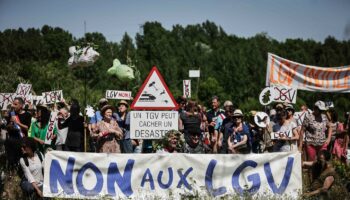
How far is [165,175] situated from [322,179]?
276cm

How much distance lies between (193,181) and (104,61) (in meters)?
68.4

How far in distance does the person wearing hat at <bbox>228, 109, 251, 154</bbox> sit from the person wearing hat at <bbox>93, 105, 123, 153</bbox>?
2367mm

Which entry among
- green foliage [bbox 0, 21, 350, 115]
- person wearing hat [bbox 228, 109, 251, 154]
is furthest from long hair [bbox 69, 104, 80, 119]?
green foliage [bbox 0, 21, 350, 115]

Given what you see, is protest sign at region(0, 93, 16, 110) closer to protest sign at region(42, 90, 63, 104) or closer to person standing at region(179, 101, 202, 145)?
protest sign at region(42, 90, 63, 104)

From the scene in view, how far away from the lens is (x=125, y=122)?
47.8 feet

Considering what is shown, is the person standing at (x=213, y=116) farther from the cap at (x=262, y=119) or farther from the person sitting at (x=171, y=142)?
the person sitting at (x=171, y=142)

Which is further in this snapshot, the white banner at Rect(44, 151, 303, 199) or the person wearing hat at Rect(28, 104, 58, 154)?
the person wearing hat at Rect(28, 104, 58, 154)

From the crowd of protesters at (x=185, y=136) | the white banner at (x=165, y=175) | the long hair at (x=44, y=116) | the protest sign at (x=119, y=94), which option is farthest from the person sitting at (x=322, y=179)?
the protest sign at (x=119, y=94)

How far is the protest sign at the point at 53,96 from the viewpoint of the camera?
16967 mm

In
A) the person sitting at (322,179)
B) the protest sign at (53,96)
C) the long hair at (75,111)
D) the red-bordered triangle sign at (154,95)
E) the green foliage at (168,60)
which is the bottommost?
the person sitting at (322,179)

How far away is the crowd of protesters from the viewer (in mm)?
11594

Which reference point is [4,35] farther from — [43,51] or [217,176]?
[217,176]

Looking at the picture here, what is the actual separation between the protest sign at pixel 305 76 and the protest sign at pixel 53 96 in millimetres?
5363

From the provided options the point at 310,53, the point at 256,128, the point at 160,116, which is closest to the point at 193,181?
the point at 160,116
